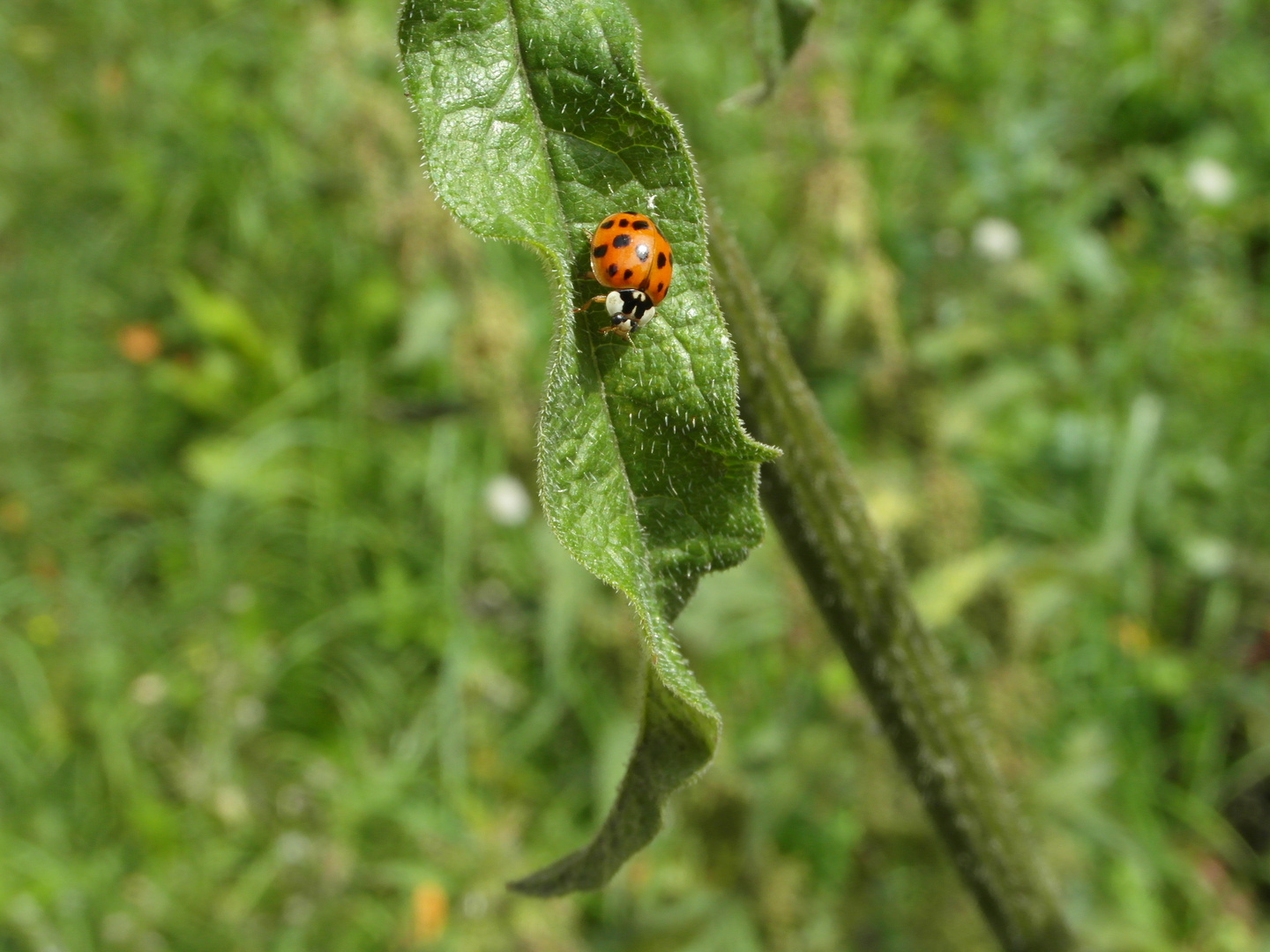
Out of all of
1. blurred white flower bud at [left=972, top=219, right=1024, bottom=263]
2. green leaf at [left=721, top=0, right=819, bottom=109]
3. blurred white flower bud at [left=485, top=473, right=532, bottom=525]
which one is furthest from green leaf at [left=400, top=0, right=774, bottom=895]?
blurred white flower bud at [left=972, top=219, right=1024, bottom=263]

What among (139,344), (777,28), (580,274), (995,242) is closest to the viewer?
(580,274)

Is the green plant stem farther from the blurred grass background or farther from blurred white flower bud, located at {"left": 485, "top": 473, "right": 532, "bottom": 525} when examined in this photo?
blurred white flower bud, located at {"left": 485, "top": 473, "right": 532, "bottom": 525}

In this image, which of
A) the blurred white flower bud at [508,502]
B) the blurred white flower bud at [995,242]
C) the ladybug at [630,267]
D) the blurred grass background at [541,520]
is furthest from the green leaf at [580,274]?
the blurred white flower bud at [995,242]

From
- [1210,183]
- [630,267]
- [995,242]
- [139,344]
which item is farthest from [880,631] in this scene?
[139,344]

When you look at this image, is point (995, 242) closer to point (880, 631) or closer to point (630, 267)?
point (880, 631)

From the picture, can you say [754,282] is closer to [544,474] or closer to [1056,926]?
[544,474]

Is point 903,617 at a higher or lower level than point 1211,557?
higher

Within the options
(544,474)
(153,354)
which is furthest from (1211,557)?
(153,354)
